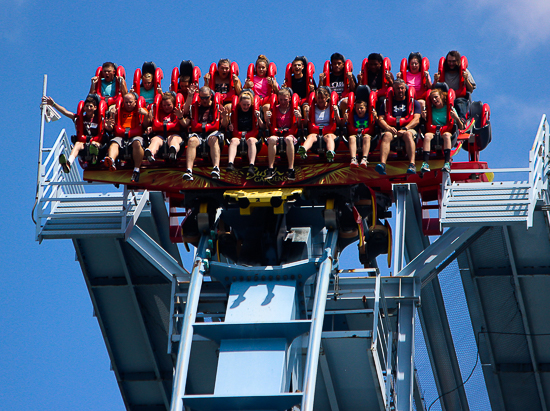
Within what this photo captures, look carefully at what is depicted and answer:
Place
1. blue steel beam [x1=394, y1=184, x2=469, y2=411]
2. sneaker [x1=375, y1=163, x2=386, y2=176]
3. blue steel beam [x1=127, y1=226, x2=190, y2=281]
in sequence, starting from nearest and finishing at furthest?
sneaker [x1=375, y1=163, x2=386, y2=176] < blue steel beam [x1=127, y1=226, x2=190, y2=281] < blue steel beam [x1=394, y1=184, x2=469, y2=411]

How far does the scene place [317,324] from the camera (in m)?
17.2

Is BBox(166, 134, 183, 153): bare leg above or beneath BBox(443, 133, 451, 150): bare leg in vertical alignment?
above

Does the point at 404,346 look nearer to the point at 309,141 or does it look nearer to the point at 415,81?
the point at 309,141

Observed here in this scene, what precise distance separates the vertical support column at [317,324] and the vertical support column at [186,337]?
5.39 feet

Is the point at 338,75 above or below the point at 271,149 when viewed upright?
above

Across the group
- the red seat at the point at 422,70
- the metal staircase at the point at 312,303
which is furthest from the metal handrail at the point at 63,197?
the red seat at the point at 422,70

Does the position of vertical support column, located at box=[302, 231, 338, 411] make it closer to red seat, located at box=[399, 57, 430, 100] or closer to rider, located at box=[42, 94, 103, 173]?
red seat, located at box=[399, 57, 430, 100]

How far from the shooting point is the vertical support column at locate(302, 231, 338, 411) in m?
16.3

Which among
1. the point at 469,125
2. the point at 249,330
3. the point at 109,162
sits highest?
the point at 469,125

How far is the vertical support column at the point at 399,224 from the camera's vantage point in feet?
65.6

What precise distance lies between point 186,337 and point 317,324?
1802 mm

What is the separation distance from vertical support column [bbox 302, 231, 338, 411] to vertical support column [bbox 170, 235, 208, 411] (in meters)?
1.64

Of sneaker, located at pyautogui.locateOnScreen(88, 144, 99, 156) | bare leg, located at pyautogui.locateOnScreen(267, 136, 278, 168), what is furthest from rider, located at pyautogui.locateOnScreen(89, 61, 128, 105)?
bare leg, located at pyautogui.locateOnScreen(267, 136, 278, 168)

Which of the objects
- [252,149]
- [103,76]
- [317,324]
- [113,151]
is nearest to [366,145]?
[252,149]
